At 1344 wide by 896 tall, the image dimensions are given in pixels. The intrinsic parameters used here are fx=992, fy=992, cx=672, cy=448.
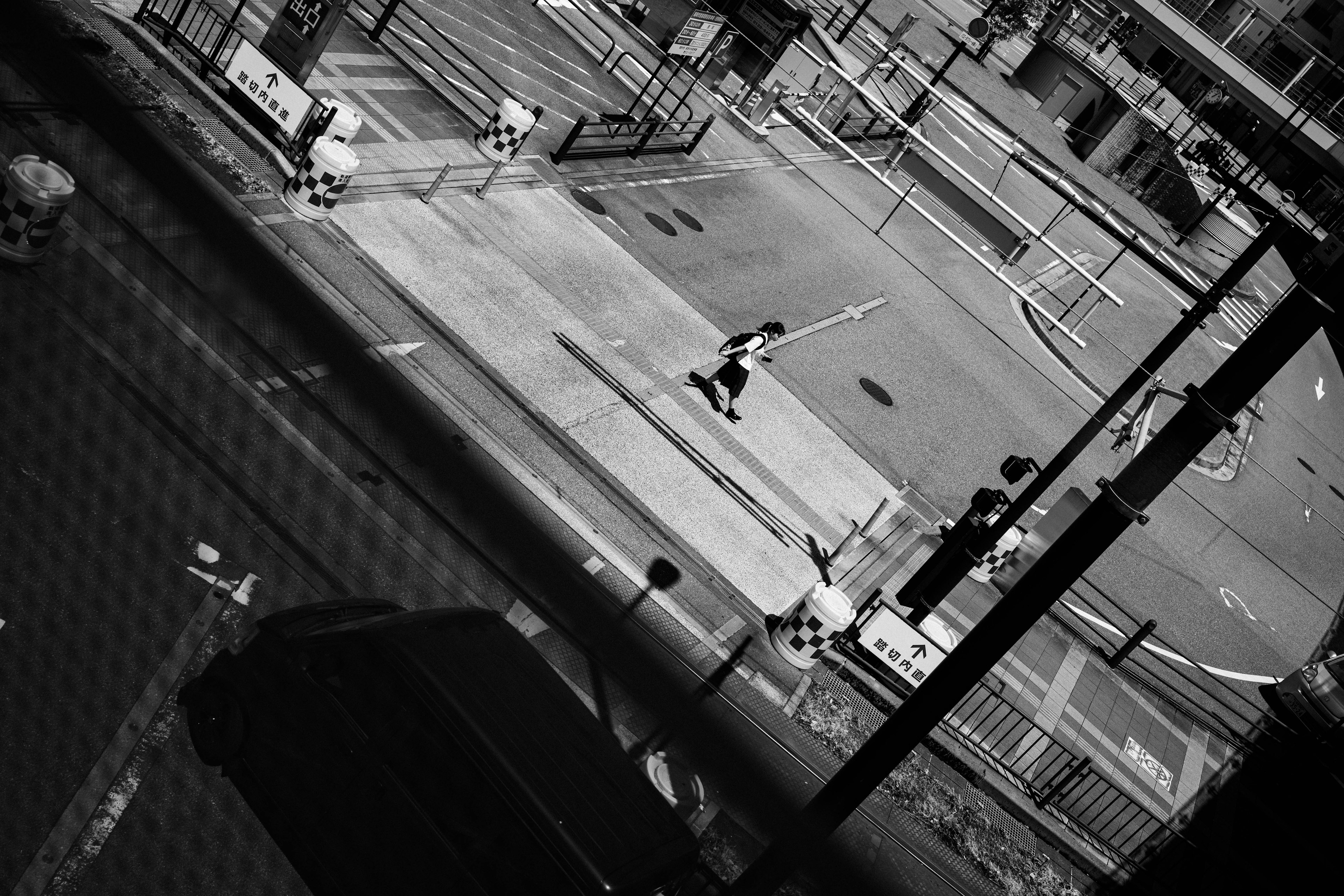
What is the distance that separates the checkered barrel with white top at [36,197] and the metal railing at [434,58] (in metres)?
14.6

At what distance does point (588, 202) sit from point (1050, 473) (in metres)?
8.28

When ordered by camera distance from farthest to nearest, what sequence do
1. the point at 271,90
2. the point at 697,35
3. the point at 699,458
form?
the point at 697,35 < the point at 699,458 < the point at 271,90

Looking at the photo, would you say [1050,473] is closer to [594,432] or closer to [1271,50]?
[594,432]

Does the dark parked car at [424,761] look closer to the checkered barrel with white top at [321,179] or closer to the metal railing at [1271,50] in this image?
the checkered barrel with white top at [321,179]

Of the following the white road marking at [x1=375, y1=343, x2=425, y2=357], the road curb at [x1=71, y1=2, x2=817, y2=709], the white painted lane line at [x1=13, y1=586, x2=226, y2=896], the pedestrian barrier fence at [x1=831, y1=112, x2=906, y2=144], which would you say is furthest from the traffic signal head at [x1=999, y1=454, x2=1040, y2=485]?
the pedestrian barrier fence at [x1=831, y1=112, x2=906, y2=144]

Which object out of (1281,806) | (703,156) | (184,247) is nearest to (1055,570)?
(184,247)

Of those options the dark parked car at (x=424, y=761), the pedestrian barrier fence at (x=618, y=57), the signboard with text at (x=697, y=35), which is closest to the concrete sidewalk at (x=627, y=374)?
the pedestrian barrier fence at (x=618, y=57)

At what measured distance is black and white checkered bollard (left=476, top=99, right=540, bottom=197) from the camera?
14.2m

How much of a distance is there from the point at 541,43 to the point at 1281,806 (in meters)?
17.7

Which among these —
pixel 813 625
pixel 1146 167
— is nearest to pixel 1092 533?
pixel 813 625

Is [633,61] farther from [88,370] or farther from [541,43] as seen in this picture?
[88,370]

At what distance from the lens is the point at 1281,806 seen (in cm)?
1249

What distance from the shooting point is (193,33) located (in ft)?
40.9

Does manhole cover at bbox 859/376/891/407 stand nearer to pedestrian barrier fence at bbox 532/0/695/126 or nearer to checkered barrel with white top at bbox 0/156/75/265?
pedestrian barrier fence at bbox 532/0/695/126
